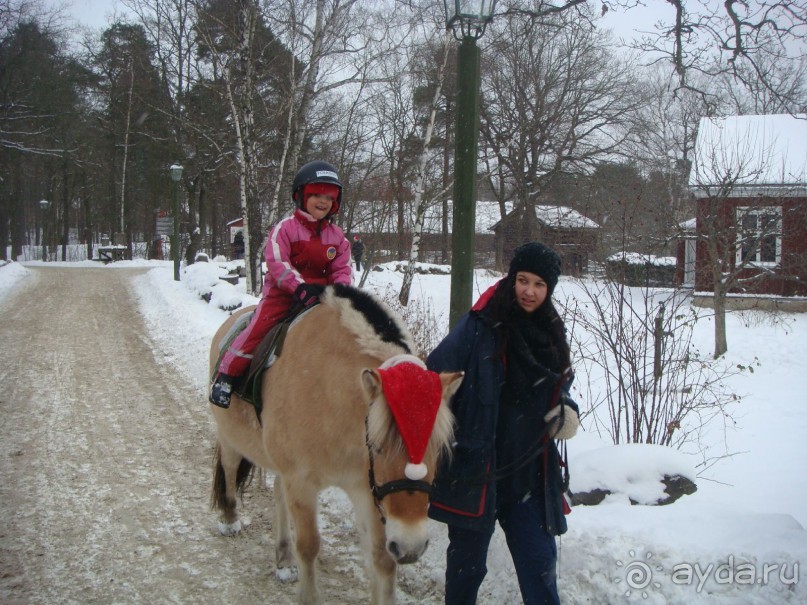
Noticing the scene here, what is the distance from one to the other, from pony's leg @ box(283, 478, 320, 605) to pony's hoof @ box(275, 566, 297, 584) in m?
0.42

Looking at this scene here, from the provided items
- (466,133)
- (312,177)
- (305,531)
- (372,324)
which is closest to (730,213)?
(466,133)

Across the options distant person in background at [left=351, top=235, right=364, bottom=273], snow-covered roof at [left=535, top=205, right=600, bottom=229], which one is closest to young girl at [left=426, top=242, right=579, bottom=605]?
snow-covered roof at [left=535, top=205, right=600, bottom=229]

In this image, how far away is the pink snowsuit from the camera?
362cm

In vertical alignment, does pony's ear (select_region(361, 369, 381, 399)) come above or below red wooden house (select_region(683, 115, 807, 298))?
below

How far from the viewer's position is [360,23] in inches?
510

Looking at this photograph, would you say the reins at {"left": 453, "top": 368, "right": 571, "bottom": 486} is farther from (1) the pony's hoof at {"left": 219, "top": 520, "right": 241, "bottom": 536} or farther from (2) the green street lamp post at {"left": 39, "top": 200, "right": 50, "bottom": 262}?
(2) the green street lamp post at {"left": 39, "top": 200, "right": 50, "bottom": 262}

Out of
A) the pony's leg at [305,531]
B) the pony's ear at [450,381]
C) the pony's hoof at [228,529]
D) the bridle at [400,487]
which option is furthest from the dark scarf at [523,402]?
the pony's hoof at [228,529]

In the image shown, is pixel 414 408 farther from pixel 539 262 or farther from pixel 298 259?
pixel 298 259

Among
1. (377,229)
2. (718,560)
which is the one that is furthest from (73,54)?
(718,560)

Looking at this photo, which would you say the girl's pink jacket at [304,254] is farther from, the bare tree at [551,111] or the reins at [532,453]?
the bare tree at [551,111]

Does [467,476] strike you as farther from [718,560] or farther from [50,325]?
[50,325]

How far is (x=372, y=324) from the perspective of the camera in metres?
3.00

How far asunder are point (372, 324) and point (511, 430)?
2.86 ft

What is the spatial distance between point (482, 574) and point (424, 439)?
0.89m
